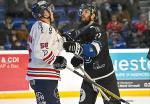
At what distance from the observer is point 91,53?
3990 mm

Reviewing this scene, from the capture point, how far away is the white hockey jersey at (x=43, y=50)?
368 centimetres

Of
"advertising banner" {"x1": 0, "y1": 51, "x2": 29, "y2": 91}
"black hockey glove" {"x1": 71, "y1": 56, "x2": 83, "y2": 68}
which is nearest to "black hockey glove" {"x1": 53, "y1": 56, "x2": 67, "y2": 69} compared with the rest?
"black hockey glove" {"x1": 71, "y1": 56, "x2": 83, "y2": 68}

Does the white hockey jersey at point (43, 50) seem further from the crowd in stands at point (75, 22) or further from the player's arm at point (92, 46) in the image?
the crowd in stands at point (75, 22)

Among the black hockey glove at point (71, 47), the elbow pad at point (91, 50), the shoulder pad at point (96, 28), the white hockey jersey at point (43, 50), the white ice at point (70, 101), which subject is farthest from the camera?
the white ice at point (70, 101)

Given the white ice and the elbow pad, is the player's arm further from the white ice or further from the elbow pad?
the white ice

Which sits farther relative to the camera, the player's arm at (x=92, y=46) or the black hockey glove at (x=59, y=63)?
the player's arm at (x=92, y=46)

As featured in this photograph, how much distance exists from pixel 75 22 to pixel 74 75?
2.27 metres

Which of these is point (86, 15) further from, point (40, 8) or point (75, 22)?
point (75, 22)

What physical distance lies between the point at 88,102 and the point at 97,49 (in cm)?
61

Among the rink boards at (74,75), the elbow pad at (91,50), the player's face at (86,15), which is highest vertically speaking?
the player's face at (86,15)

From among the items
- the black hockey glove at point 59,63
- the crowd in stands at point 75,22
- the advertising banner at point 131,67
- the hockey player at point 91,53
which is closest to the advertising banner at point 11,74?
the crowd in stands at point 75,22

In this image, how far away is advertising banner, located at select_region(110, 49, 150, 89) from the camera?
7047mm

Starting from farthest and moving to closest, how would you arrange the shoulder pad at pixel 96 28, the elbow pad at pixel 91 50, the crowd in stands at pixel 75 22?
the crowd in stands at pixel 75 22, the shoulder pad at pixel 96 28, the elbow pad at pixel 91 50

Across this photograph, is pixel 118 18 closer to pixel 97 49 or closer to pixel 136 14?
pixel 136 14
